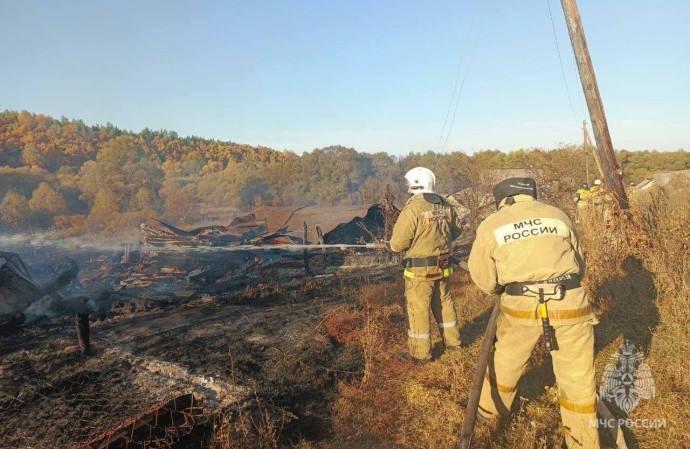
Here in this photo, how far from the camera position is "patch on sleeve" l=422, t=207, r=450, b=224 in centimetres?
454

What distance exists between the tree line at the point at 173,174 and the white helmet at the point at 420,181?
957 cm

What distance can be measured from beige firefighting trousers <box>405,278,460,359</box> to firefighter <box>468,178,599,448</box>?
150cm

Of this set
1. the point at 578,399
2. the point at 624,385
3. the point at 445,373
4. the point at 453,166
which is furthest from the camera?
the point at 453,166

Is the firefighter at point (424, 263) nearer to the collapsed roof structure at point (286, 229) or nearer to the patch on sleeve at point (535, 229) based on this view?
the patch on sleeve at point (535, 229)

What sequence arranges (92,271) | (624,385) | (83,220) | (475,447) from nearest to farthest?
1. (475,447)
2. (624,385)
3. (92,271)
4. (83,220)

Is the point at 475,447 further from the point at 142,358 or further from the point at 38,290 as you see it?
the point at 38,290

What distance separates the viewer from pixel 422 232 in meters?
4.59

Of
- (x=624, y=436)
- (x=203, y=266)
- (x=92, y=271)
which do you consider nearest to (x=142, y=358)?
(x=624, y=436)

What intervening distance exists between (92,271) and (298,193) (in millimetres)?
22536

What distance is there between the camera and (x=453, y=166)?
33.4 m

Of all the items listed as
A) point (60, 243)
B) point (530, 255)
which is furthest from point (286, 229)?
point (530, 255)

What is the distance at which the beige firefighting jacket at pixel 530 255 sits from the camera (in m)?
2.78

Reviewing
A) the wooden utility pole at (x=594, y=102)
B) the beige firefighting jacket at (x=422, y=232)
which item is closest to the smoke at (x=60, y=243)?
the beige firefighting jacket at (x=422, y=232)

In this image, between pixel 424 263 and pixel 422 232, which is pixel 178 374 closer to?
pixel 424 263
